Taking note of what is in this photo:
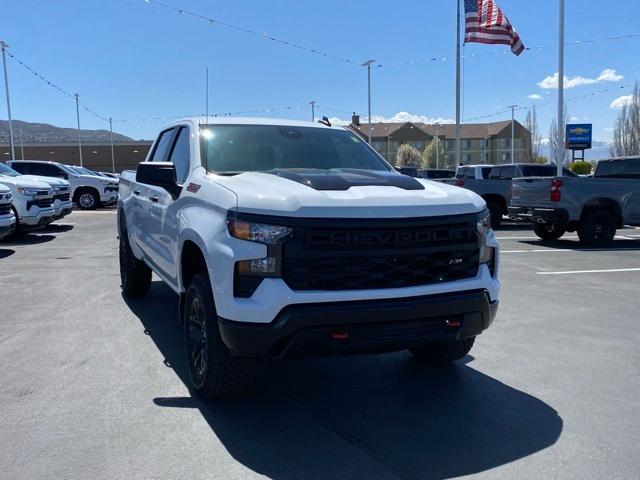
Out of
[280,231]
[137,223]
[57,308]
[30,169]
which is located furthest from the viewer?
[30,169]

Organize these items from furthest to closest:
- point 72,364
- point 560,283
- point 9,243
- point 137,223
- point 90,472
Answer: point 9,243
point 560,283
point 137,223
point 72,364
point 90,472

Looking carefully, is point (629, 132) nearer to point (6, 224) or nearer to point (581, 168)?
point (581, 168)

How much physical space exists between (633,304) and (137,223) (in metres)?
5.74

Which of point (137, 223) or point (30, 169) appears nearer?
point (137, 223)

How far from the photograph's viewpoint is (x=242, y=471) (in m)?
3.07

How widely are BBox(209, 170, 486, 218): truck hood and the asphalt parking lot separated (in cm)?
132

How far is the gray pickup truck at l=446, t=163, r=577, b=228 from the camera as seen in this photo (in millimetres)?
17172

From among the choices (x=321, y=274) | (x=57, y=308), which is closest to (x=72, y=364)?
(x=57, y=308)

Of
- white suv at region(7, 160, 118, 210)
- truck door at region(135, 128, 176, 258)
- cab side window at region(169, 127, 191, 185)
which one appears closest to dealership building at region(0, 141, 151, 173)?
white suv at region(7, 160, 118, 210)

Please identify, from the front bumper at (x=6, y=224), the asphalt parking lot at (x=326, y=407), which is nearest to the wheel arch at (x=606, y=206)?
the asphalt parking lot at (x=326, y=407)

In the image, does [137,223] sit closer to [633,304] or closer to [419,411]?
[419,411]

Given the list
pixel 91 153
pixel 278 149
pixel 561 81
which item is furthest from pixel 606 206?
pixel 91 153

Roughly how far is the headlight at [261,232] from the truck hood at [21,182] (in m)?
11.3

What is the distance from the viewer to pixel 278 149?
488 centimetres
